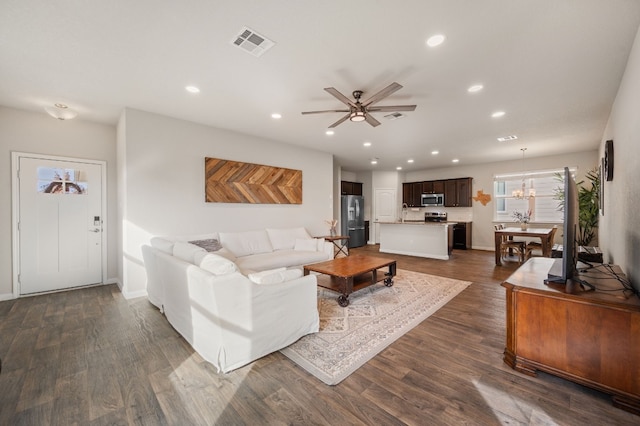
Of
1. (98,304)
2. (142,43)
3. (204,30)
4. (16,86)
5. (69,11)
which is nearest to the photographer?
(69,11)

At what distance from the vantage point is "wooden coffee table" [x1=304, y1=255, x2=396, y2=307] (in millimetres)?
3258

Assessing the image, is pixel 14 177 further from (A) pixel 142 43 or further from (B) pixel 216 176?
(A) pixel 142 43

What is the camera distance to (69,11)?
1912mm

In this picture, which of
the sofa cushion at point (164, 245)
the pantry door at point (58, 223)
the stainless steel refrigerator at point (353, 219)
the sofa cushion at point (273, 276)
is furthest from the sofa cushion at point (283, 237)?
the stainless steel refrigerator at point (353, 219)

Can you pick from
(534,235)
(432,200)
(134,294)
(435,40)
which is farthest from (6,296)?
(432,200)

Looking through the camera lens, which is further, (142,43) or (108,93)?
(108,93)

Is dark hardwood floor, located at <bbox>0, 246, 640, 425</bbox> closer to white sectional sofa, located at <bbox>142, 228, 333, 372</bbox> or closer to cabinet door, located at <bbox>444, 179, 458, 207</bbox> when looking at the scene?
white sectional sofa, located at <bbox>142, 228, 333, 372</bbox>

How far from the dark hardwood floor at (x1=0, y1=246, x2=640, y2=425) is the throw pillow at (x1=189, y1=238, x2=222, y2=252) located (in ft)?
4.35

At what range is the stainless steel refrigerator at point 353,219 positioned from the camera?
8.48 meters

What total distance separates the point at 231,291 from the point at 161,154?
3.07 m

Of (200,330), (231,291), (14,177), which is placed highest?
(14,177)

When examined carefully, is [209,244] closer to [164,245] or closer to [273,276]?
[164,245]

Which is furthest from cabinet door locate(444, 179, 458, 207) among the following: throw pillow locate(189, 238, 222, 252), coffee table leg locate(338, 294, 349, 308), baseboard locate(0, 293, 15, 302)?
baseboard locate(0, 293, 15, 302)

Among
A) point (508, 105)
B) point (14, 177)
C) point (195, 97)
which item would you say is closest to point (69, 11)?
point (195, 97)
